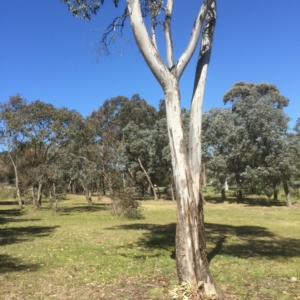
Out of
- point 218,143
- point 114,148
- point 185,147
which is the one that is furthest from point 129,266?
point 218,143

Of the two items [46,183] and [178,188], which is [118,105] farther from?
[178,188]

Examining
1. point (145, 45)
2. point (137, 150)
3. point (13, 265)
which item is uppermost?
point (137, 150)

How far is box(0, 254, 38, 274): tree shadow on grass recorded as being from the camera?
7.41m

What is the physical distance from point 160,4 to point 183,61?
1532mm

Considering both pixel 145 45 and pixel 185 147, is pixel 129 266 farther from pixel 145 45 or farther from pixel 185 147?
pixel 145 45

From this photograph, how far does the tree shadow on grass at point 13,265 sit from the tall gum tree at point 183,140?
406 cm

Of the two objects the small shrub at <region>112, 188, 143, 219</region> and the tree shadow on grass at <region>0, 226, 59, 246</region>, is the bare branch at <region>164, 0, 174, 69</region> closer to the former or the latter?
the tree shadow on grass at <region>0, 226, 59, 246</region>

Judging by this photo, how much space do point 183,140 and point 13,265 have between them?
17.5 ft

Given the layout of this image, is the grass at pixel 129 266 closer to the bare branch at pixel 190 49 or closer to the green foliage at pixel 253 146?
the bare branch at pixel 190 49

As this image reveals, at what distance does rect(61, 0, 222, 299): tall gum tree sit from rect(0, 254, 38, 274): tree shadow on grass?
13.3 feet

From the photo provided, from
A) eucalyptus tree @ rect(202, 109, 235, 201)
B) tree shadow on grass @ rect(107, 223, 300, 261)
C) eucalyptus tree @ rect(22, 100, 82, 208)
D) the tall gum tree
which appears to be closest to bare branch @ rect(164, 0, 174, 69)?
the tall gum tree

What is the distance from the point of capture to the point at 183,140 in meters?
5.60

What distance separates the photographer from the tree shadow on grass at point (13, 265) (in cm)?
741

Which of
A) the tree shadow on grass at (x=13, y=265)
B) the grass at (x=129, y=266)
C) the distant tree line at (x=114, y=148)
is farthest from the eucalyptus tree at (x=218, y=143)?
the tree shadow on grass at (x=13, y=265)
